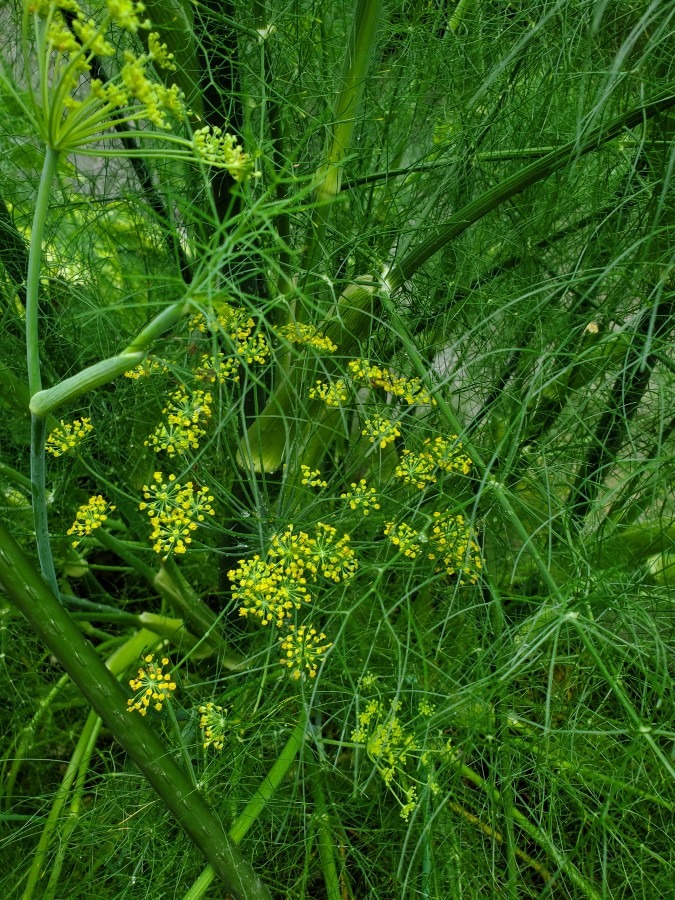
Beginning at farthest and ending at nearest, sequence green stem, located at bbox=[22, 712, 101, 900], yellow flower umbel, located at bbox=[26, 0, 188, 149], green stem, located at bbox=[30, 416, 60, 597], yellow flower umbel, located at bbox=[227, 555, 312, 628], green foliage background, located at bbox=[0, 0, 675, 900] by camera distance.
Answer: green stem, located at bbox=[22, 712, 101, 900]
green foliage background, located at bbox=[0, 0, 675, 900]
yellow flower umbel, located at bbox=[227, 555, 312, 628]
green stem, located at bbox=[30, 416, 60, 597]
yellow flower umbel, located at bbox=[26, 0, 188, 149]

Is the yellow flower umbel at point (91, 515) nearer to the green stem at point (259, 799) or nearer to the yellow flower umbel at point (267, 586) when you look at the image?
the yellow flower umbel at point (267, 586)

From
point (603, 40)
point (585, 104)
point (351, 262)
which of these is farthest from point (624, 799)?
point (603, 40)

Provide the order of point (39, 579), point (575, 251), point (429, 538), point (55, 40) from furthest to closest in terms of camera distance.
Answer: point (575, 251) → point (429, 538) → point (39, 579) → point (55, 40)

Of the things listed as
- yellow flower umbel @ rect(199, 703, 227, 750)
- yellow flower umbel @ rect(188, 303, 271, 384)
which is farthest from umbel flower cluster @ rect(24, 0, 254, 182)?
yellow flower umbel @ rect(199, 703, 227, 750)

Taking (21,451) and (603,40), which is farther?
(21,451)

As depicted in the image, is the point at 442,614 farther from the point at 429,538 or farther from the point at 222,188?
the point at 222,188

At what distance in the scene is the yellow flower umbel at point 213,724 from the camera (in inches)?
30.9

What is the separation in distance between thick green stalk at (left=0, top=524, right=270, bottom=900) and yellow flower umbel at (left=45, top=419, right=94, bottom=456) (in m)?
0.22

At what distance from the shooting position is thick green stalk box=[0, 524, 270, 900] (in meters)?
0.66

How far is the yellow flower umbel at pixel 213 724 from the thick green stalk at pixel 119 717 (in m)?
0.04

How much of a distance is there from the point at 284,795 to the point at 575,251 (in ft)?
2.94

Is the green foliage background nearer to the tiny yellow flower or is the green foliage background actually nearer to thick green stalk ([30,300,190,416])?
the tiny yellow flower

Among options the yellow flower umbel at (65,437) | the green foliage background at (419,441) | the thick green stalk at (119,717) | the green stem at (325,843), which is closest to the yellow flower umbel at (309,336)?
the green foliage background at (419,441)

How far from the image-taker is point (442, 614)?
1034 millimetres
